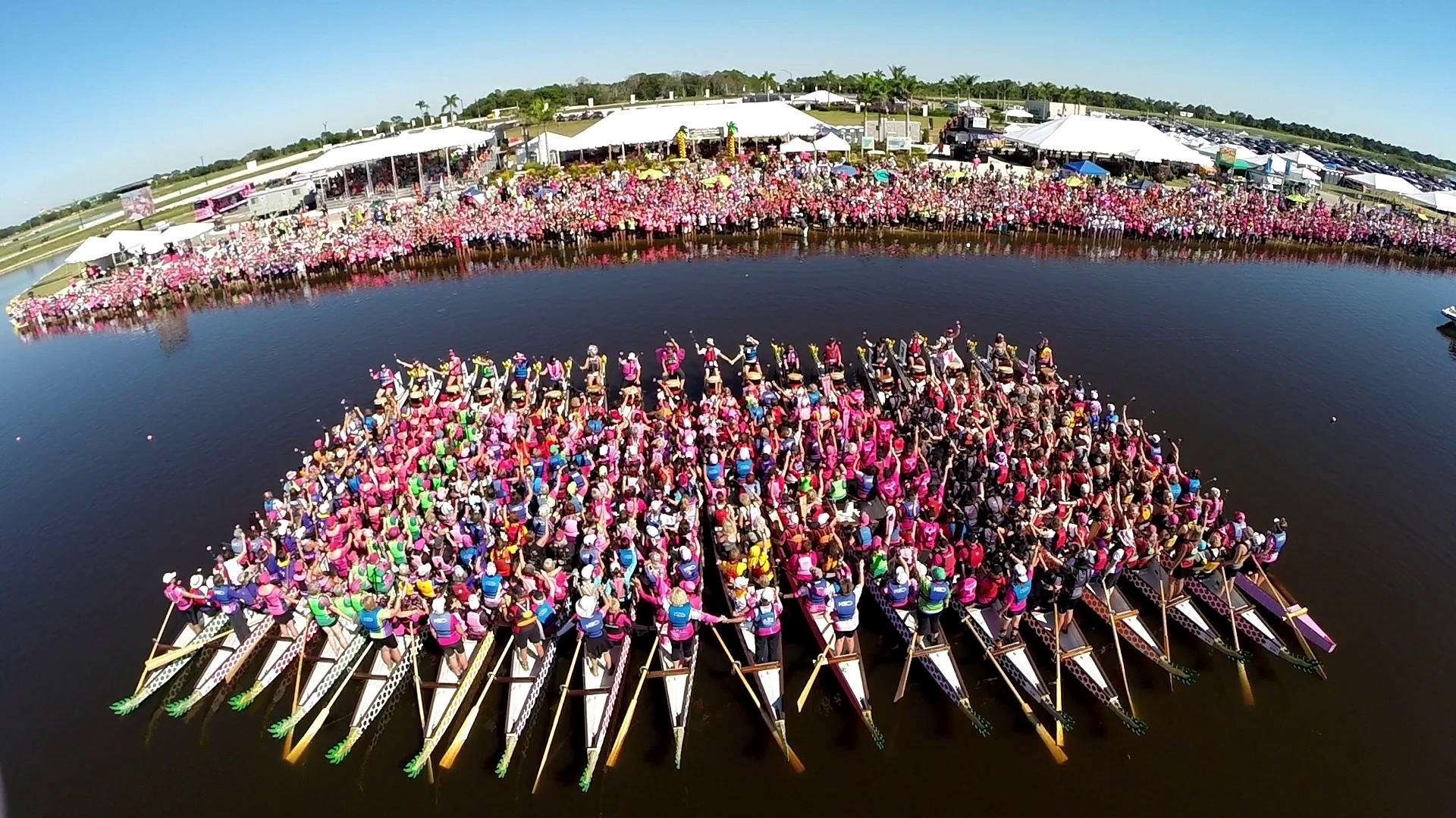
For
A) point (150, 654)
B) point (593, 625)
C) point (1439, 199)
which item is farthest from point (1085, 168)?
point (150, 654)

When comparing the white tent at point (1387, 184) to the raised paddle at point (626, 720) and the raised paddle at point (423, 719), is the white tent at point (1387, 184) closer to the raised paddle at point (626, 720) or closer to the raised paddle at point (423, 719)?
the raised paddle at point (626, 720)

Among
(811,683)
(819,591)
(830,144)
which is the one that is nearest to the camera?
(811,683)

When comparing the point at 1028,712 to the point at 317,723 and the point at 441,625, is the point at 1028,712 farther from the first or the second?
the point at 317,723

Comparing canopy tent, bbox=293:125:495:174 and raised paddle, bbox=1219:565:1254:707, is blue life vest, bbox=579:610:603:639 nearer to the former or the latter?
raised paddle, bbox=1219:565:1254:707

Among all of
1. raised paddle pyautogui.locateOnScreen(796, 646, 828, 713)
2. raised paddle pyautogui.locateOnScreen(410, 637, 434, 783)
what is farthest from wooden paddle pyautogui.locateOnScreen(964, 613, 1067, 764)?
raised paddle pyautogui.locateOnScreen(410, 637, 434, 783)

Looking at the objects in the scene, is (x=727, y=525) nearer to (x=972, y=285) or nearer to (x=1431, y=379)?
(x=972, y=285)
